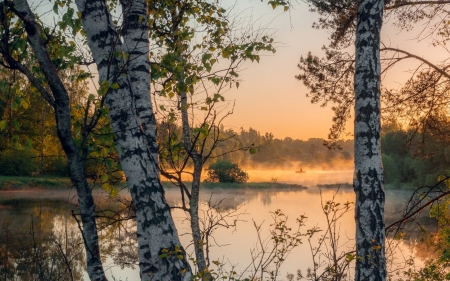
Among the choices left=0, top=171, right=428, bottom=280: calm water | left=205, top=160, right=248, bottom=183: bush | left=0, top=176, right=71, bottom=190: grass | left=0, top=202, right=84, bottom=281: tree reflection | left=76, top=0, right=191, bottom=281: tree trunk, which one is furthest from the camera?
left=205, top=160, right=248, bottom=183: bush

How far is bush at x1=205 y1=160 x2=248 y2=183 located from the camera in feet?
131

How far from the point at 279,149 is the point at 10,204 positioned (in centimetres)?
7855

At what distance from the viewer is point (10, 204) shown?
90.7ft

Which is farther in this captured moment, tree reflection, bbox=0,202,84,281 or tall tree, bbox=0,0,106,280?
tree reflection, bbox=0,202,84,281

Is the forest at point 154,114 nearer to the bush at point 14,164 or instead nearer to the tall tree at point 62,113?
the tall tree at point 62,113

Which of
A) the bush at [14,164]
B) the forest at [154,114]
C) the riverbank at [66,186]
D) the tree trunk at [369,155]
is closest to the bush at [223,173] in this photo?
the riverbank at [66,186]

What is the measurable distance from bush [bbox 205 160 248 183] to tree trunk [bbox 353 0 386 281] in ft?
117

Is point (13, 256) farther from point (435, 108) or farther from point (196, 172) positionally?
point (435, 108)

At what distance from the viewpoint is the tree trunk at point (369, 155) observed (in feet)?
13.4

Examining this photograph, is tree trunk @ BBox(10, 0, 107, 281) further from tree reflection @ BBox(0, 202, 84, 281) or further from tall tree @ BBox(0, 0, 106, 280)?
tree reflection @ BBox(0, 202, 84, 281)

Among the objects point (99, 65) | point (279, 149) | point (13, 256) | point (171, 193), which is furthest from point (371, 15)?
point (279, 149)

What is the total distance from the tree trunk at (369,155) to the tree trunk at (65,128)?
2563 mm

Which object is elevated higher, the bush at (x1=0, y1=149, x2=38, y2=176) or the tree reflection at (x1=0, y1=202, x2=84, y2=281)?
the bush at (x1=0, y1=149, x2=38, y2=176)

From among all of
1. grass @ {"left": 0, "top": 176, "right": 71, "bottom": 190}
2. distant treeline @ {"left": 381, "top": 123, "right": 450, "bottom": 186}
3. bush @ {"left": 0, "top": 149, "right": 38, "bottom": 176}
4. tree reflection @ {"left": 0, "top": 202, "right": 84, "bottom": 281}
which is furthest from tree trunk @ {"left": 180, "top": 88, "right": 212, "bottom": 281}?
bush @ {"left": 0, "top": 149, "right": 38, "bottom": 176}
